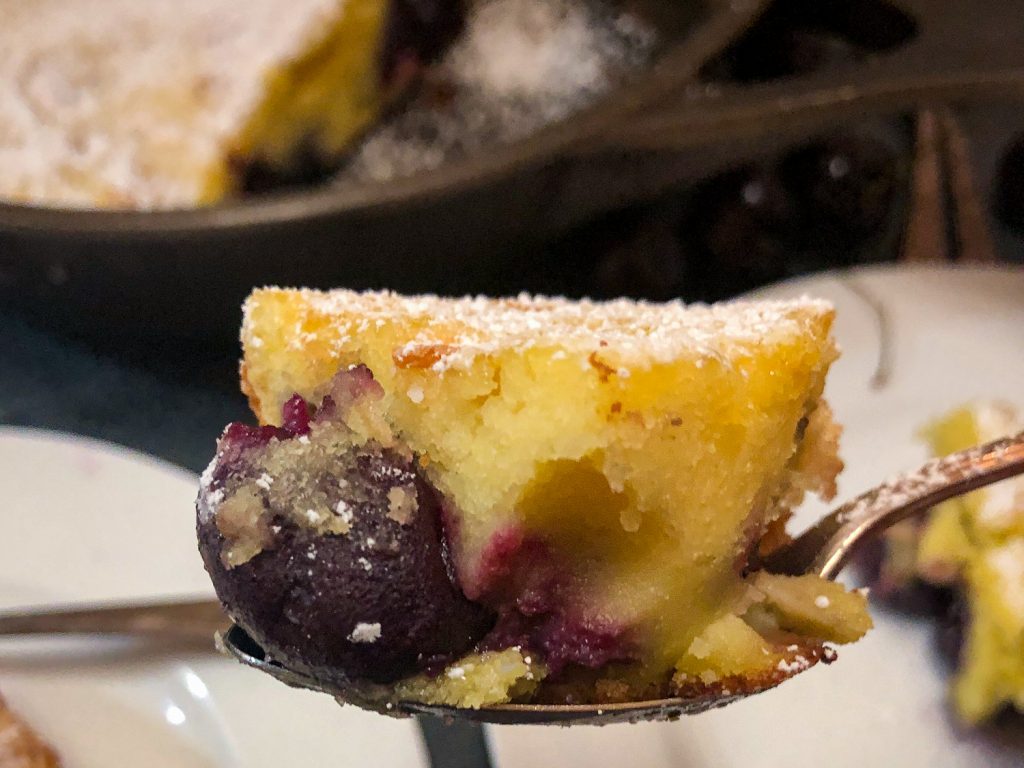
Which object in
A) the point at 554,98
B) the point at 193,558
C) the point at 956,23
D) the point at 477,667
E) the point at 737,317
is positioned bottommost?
the point at 477,667

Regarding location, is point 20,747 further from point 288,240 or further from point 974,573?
point 974,573

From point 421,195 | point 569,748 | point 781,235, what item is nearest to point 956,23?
point 781,235

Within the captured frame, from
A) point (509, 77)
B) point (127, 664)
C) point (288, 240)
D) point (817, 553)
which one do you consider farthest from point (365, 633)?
point (509, 77)

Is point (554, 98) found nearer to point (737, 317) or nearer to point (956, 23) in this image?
point (956, 23)

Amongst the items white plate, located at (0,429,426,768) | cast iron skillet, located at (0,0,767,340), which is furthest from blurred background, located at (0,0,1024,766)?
white plate, located at (0,429,426,768)

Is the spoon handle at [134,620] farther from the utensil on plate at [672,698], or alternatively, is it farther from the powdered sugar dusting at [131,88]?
the powdered sugar dusting at [131,88]

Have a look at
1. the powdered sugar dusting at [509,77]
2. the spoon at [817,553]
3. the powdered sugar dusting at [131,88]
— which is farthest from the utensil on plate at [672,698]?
the powdered sugar dusting at [509,77]

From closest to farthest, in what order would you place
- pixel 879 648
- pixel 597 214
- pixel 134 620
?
1. pixel 134 620
2. pixel 879 648
3. pixel 597 214
